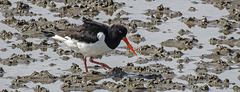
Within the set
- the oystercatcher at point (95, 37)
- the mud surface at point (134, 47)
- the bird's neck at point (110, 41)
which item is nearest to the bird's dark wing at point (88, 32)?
the oystercatcher at point (95, 37)

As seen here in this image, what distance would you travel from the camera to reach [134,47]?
15.5 m

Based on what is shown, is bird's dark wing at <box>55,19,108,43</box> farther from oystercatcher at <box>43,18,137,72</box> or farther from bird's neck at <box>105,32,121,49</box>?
bird's neck at <box>105,32,121,49</box>

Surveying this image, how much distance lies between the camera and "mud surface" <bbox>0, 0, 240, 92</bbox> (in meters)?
13.0

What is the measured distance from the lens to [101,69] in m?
14.2

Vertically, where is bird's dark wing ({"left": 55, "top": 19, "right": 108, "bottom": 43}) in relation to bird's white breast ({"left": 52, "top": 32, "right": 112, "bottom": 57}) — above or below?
above

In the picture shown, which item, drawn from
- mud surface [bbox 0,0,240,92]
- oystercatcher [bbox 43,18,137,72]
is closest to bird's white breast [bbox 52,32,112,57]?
oystercatcher [bbox 43,18,137,72]

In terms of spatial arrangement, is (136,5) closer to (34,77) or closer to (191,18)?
(191,18)

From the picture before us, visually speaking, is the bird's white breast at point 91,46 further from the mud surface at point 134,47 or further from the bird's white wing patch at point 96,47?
the mud surface at point 134,47

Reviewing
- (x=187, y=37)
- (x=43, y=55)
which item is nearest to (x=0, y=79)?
(x=43, y=55)

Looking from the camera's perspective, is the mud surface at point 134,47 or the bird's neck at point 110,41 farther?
the bird's neck at point 110,41

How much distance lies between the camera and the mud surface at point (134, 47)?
13000 millimetres

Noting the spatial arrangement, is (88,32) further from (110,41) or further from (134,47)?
(134,47)

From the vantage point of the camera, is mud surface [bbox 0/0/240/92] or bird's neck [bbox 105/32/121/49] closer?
mud surface [bbox 0/0/240/92]

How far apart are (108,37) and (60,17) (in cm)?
463
